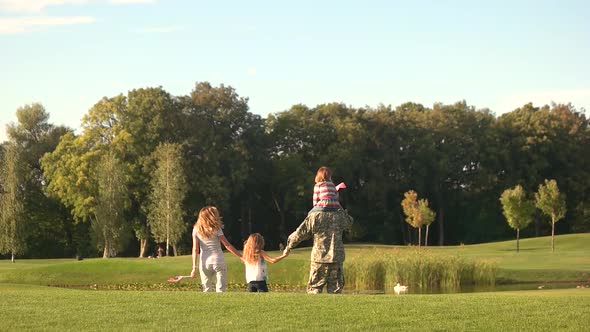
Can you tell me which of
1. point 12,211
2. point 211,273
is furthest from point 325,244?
point 12,211

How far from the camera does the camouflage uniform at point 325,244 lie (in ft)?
51.8

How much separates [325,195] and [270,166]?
56636 millimetres

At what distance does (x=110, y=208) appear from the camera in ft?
193

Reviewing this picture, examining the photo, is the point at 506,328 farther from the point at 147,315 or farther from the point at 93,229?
the point at 93,229

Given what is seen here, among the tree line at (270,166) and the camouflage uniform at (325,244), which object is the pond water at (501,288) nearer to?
the camouflage uniform at (325,244)

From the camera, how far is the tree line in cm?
6322

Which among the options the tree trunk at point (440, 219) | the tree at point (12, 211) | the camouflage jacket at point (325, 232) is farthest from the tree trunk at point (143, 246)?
the camouflage jacket at point (325, 232)

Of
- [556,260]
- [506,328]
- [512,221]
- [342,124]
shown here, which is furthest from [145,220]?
[506,328]

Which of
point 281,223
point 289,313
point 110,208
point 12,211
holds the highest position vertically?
point 110,208

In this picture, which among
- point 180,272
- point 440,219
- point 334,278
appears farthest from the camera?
point 440,219

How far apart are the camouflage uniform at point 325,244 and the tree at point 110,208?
44340 millimetres

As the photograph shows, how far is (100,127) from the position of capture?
65.4 m

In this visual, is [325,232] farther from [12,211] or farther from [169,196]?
[12,211]

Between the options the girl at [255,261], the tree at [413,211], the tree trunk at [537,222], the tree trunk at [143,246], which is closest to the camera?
the girl at [255,261]
